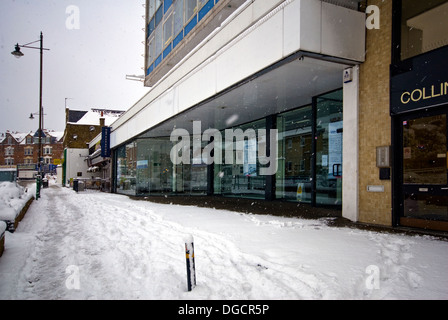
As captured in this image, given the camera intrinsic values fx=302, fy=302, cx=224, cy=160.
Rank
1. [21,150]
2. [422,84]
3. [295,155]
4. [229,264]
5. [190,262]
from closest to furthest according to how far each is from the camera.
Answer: [190,262] < [229,264] < [422,84] < [295,155] < [21,150]

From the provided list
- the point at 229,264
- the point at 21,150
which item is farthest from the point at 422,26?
the point at 21,150

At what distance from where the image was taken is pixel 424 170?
23.6 feet

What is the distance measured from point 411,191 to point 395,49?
3533mm

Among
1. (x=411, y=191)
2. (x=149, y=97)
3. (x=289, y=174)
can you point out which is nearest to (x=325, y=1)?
(x=411, y=191)

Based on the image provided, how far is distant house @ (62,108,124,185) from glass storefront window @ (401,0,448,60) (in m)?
38.5

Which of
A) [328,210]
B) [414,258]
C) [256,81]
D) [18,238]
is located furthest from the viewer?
[328,210]

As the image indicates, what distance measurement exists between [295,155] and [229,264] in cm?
987

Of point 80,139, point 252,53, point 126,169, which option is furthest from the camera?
point 80,139

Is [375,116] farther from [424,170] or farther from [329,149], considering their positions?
[329,149]

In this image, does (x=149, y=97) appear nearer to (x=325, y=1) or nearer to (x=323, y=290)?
(x=325, y=1)

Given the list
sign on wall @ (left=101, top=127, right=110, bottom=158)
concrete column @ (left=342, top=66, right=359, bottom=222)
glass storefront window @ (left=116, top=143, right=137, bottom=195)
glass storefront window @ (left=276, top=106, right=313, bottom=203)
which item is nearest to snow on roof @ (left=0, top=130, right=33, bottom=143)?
sign on wall @ (left=101, top=127, right=110, bottom=158)

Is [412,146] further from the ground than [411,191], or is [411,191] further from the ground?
[412,146]

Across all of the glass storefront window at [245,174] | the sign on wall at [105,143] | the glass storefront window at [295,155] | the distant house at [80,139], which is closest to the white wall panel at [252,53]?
the glass storefront window at [295,155]
